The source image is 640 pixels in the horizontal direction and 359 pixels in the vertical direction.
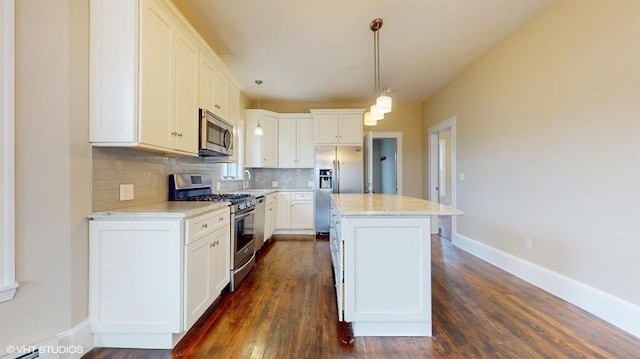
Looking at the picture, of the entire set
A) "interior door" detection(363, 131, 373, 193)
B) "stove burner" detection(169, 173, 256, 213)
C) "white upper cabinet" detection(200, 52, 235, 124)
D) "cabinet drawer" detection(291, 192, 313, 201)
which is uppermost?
"white upper cabinet" detection(200, 52, 235, 124)

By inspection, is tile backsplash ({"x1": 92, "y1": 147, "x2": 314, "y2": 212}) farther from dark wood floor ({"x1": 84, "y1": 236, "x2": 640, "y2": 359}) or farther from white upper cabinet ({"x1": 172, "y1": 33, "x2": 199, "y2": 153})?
dark wood floor ({"x1": 84, "y1": 236, "x2": 640, "y2": 359})

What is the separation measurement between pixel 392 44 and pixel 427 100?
2.63 m

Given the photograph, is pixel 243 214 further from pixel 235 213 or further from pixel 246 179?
pixel 246 179

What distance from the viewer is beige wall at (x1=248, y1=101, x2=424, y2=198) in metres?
5.91

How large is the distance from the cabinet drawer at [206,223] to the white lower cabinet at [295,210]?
2.75 meters

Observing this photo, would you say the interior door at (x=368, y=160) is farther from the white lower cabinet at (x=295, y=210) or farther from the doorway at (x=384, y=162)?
the white lower cabinet at (x=295, y=210)

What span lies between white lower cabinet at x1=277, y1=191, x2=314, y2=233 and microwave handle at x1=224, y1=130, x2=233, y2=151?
2.05 m

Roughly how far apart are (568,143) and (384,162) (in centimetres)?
430

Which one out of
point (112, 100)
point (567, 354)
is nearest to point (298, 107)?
point (112, 100)

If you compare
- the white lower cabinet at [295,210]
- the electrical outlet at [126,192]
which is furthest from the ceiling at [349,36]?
the white lower cabinet at [295,210]

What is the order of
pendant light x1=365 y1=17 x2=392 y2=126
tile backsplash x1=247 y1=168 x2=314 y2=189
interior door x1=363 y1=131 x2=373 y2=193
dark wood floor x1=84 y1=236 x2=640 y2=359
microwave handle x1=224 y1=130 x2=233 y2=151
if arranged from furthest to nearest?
tile backsplash x1=247 y1=168 x2=314 y2=189, interior door x1=363 y1=131 x2=373 y2=193, microwave handle x1=224 y1=130 x2=233 y2=151, pendant light x1=365 y1=17 x2=392 y2=126, dark wood floor x1=84 y1=236 x2=640 y2=359

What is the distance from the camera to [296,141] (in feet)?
18.3

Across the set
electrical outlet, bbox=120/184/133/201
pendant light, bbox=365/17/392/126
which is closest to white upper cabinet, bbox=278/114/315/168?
pendant light, bbox=365/17/392/126

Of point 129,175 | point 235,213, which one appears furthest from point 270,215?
point 129,175
